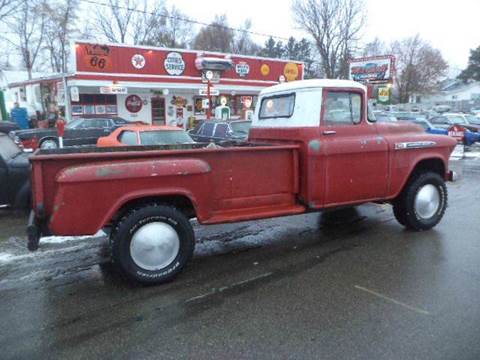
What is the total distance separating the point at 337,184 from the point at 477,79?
296 feet

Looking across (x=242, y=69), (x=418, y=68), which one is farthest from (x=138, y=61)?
(x=418, y=68)

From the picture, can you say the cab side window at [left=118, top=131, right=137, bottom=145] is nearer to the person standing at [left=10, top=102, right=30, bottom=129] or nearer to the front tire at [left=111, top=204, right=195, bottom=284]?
the front tire at [left=111, top=204, right=195, bottom=284]

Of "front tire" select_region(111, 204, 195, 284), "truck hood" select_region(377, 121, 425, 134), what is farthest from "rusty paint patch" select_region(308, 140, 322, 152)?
"front tire" select_region(111, 204, 195, 284)

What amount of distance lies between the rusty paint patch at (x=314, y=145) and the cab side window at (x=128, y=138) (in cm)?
529

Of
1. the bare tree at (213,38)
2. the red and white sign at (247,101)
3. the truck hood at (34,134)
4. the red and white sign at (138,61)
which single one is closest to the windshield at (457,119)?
the red and white sign at (247,101)

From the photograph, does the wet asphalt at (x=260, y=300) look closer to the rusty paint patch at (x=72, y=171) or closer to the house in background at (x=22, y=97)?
the rusty paint patch at (x=72, y=171)

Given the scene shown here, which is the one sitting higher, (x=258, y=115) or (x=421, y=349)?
(x=258, y=115)

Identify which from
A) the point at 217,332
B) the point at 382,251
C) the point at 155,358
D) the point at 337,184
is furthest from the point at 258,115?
the point at 155,358

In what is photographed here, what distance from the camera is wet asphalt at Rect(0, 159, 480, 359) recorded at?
3.16 meters

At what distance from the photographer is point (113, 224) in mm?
4219

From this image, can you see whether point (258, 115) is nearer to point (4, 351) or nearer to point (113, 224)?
point (113, 224)

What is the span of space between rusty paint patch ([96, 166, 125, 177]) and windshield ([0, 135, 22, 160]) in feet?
12.1

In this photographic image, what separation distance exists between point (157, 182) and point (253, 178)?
1.17 m

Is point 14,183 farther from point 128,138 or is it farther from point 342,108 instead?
point 342,108
